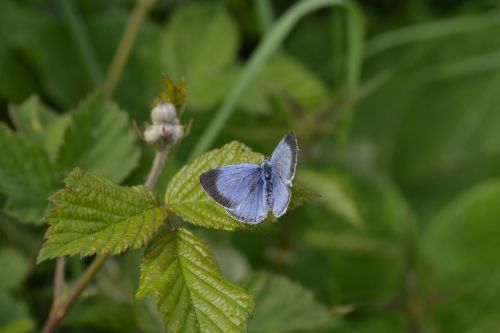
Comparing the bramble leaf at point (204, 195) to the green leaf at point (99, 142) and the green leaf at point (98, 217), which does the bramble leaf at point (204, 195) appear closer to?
the green leaf at point (98, 217)

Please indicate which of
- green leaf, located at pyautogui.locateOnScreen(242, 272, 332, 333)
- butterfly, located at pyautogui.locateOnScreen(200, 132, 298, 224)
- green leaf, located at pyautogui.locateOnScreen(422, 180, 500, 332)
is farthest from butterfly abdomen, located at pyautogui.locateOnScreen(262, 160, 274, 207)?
green leaf, located at pyautogui.locateOnScreen(422, 180, 500, 332)

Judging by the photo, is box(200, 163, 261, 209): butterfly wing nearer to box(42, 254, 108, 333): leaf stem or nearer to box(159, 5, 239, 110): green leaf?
box(42, 254, 108, 333): leaf stem

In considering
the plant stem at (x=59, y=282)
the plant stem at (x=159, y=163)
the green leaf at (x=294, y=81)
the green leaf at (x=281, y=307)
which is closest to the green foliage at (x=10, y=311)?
the plant stem at (x=59, y=282)

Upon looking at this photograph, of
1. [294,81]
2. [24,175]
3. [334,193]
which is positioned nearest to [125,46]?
[294,81]

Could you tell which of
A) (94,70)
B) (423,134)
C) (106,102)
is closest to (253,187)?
(106,102)

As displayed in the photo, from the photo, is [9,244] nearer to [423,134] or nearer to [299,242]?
[299,242]

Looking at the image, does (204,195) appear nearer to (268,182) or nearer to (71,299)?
(268,182)

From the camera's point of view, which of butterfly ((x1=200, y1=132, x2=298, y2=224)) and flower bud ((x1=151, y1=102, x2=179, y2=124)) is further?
flower bud ((x1=151, y1=102, x2=179, y2=124))
